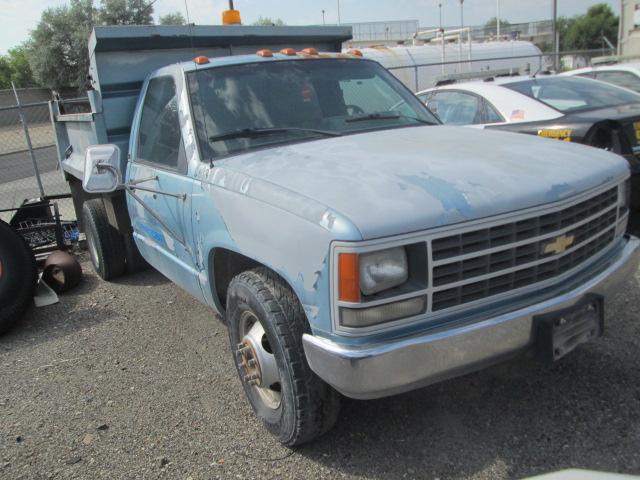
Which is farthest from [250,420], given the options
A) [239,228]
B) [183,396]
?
[239,228]

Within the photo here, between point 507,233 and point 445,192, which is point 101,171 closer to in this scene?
point 445,192

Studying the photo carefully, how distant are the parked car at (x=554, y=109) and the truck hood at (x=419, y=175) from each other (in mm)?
2331

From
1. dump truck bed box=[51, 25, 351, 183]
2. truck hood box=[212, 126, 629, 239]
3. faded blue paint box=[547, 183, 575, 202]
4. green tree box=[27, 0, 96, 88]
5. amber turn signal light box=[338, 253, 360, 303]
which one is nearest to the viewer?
amber turn signal light box=[338, 253, 360, 303]

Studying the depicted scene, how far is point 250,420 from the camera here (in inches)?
126

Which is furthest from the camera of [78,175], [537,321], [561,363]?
[78,175]

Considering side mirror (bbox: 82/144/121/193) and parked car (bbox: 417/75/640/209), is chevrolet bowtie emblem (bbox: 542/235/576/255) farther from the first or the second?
parked car (bbox: 417/75/640/209)

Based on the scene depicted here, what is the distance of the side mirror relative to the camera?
3.51 metres

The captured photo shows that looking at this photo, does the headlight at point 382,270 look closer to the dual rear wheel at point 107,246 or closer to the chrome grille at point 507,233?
the chrome grille at point 507,233

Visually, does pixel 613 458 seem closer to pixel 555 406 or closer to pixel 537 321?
pixel 555 406

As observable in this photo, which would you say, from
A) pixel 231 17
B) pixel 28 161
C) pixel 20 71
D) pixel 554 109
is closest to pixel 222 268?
pixel 231 17

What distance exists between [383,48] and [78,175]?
17.5 m

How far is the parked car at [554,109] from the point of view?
5.20m

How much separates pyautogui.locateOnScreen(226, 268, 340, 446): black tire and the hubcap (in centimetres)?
5

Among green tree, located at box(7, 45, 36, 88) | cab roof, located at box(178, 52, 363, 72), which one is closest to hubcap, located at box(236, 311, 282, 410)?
cab roof, located at box(178, 52, 363, 72)
